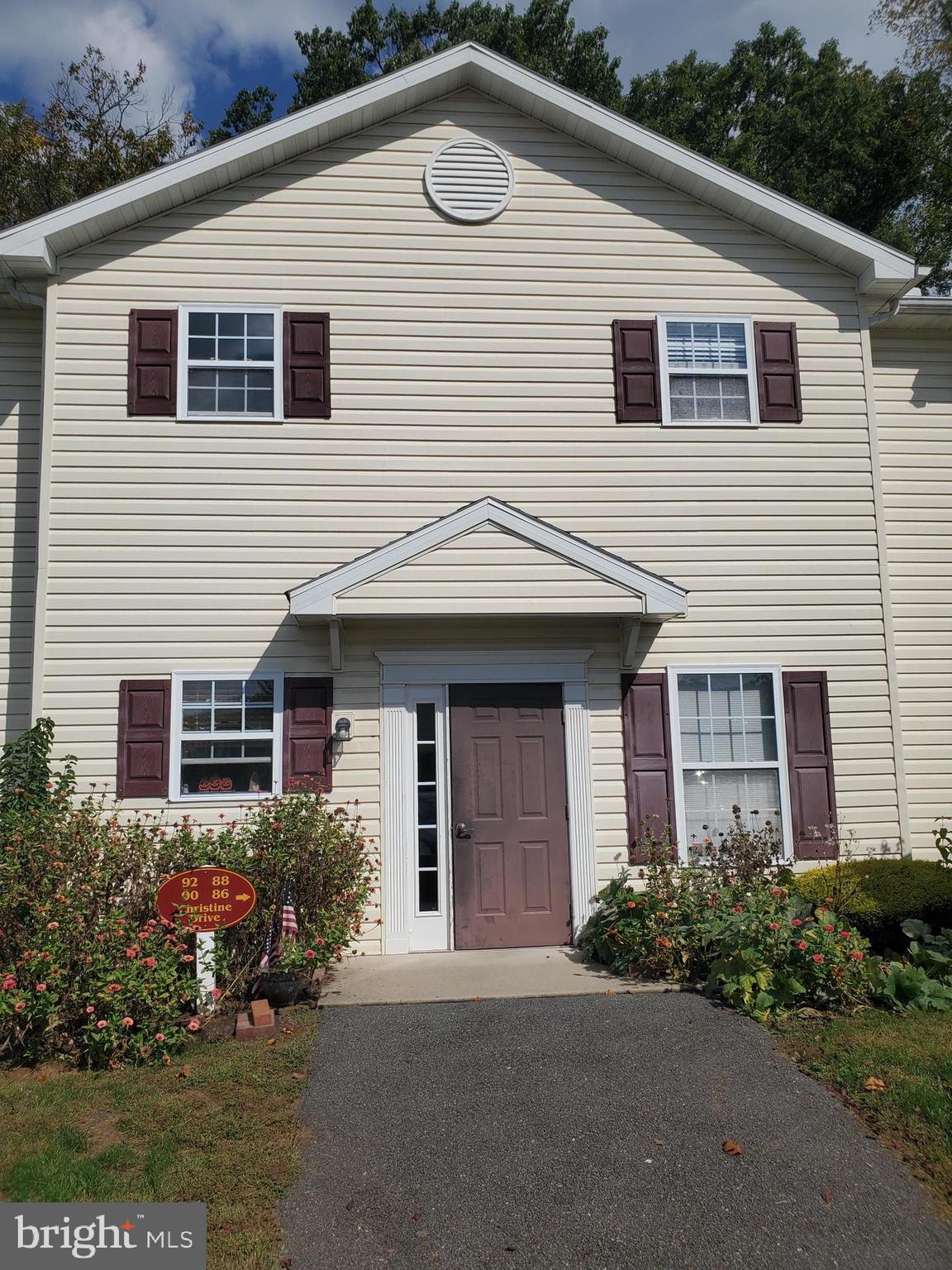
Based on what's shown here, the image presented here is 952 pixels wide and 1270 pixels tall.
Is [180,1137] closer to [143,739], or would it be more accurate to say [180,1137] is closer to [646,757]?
[143,739]

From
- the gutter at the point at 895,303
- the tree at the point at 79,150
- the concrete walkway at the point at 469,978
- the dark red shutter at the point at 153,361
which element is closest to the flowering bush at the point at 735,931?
the concrete walkway at the point at 469,978

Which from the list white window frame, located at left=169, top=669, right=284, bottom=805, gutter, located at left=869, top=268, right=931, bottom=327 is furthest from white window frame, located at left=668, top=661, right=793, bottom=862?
gutter, located at left=869, top=268, right=931, bottom=327

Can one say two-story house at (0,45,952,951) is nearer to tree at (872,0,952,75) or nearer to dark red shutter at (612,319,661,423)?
dark red shutter at (612,319,661,423)

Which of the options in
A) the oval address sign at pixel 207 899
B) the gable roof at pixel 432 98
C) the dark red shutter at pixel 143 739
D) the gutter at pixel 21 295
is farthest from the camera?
the gutter at pixel 21 295

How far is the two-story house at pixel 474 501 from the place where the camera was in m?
8.48

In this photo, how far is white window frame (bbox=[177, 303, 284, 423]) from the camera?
8906 millimetres

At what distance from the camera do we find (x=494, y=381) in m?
9.27

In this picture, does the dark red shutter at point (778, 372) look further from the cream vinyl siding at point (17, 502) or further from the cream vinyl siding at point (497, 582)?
the cream vinyl siding at point (17, 502)

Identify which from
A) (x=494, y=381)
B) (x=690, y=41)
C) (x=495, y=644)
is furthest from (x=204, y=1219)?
(x=690, y=41)

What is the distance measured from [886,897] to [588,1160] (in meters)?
4.31

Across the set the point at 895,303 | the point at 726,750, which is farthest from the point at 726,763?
the point at 895,303

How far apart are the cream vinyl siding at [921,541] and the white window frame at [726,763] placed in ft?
4.66

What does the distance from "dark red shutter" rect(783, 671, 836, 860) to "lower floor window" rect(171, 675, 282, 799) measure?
4.74 meters

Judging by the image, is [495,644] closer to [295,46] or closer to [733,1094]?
[733,1094]
